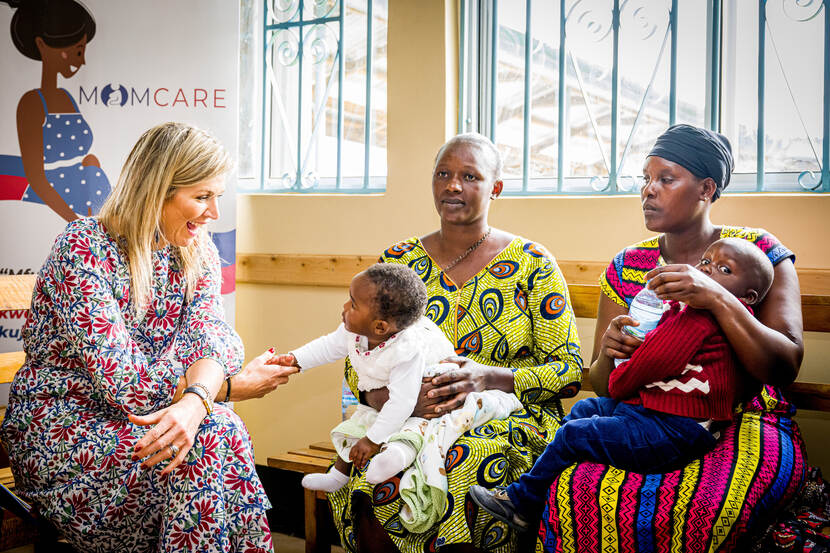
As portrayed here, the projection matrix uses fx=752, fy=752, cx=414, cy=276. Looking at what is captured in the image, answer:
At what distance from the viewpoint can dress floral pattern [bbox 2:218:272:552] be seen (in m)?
2.23

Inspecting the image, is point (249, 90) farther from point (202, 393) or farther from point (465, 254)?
point (202, 393)

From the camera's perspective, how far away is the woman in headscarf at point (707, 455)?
6.67 ft

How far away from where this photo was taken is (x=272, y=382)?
2.67 m

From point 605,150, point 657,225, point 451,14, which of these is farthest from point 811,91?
point 451,14

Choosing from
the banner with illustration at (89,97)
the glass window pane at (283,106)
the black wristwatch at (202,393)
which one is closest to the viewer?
the black wristwatch at (202,393)

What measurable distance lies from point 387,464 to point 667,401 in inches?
34.0

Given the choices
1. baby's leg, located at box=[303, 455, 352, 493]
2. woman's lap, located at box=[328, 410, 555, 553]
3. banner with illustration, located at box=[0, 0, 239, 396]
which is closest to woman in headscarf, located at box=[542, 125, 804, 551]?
woman's lap, located at box=[328, 410, 555, 553]

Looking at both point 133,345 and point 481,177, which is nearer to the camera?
point 133,345

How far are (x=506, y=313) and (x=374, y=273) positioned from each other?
0.61 meters

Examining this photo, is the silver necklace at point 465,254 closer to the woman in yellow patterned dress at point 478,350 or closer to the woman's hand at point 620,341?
the woman in yellow patterned dress at point 478,350

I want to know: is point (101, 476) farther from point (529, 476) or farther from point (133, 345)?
point (529, 476)

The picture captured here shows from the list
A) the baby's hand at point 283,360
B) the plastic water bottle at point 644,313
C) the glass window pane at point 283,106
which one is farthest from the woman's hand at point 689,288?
the glass window pane at point 283,106

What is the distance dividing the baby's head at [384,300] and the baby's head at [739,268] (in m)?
0.93

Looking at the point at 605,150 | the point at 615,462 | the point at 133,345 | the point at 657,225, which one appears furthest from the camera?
the point at 605,150
